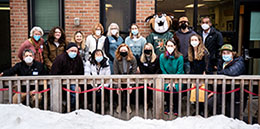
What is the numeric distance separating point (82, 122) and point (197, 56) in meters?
3.04

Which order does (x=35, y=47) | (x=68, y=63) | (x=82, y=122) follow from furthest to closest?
(x=35, y=47), (x=68, y=63), (x=82, y=122)

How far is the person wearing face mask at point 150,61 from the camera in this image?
6.62m

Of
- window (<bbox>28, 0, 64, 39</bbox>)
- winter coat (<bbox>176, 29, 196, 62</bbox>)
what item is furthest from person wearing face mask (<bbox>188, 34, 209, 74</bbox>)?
window (<bbox>28, 0, 64, 39</bbox>)

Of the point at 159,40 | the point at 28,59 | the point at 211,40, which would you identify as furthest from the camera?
the point at 159,40

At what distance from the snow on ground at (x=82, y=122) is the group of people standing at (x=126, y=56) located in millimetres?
940

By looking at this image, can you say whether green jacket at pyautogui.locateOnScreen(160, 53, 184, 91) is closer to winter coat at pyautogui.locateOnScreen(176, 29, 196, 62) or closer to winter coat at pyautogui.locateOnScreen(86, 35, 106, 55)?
winter coat at pyautogui.locateOnScreen(176, 29, 196, 62)

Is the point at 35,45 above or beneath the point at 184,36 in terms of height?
beneath

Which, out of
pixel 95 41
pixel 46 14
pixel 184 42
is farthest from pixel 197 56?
pixel 46 14

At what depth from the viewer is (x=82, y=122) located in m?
4.94

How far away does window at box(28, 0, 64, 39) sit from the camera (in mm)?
8414

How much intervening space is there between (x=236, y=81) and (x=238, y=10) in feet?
12.8

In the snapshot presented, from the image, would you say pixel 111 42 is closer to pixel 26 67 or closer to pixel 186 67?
pixel 186 67

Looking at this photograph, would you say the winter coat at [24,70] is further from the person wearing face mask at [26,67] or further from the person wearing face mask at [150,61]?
the person wearing face mask at [150,61]

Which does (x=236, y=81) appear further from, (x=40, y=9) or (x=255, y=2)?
(x=40, y=9)
